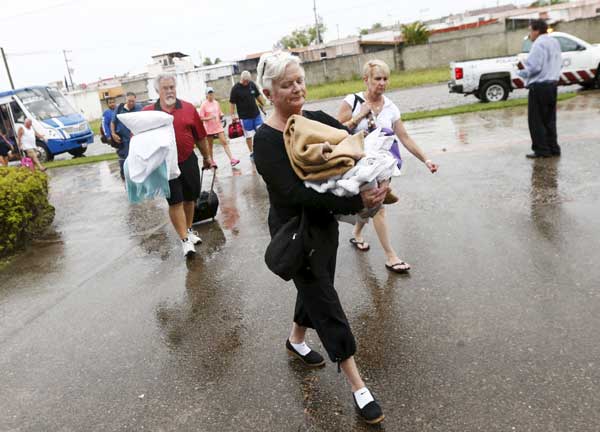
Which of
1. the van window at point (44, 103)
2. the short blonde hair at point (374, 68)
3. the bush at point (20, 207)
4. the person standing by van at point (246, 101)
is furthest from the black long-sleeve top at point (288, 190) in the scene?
the van window at point (44, 103)

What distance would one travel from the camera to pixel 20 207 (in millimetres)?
6145

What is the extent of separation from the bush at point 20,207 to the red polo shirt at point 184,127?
7.37ft

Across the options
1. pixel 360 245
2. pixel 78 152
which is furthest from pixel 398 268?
pixel 78 152

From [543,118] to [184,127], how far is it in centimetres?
513

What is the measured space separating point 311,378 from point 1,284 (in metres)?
3.92

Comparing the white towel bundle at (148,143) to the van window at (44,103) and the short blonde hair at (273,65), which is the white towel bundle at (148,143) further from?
the van window at (44,103)

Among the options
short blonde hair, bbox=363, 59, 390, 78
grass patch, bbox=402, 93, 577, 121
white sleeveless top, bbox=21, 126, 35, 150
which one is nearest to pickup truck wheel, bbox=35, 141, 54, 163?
white sleeveless top, bbox=21, 126, 35, 150

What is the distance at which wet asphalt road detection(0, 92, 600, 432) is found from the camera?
8.86ft

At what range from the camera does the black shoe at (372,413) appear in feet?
8.24

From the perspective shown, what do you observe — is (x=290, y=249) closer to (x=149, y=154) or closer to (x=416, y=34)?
(x=149, y=154)

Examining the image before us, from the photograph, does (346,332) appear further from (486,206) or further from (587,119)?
(587,119)

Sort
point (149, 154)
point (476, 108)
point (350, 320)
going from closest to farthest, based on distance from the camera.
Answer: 1. point (350, 320)
2. point (149, 154)
3. point (476, 108)

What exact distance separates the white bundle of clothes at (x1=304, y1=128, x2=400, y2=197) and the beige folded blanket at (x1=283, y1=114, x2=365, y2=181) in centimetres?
3

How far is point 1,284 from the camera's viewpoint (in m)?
5.25
